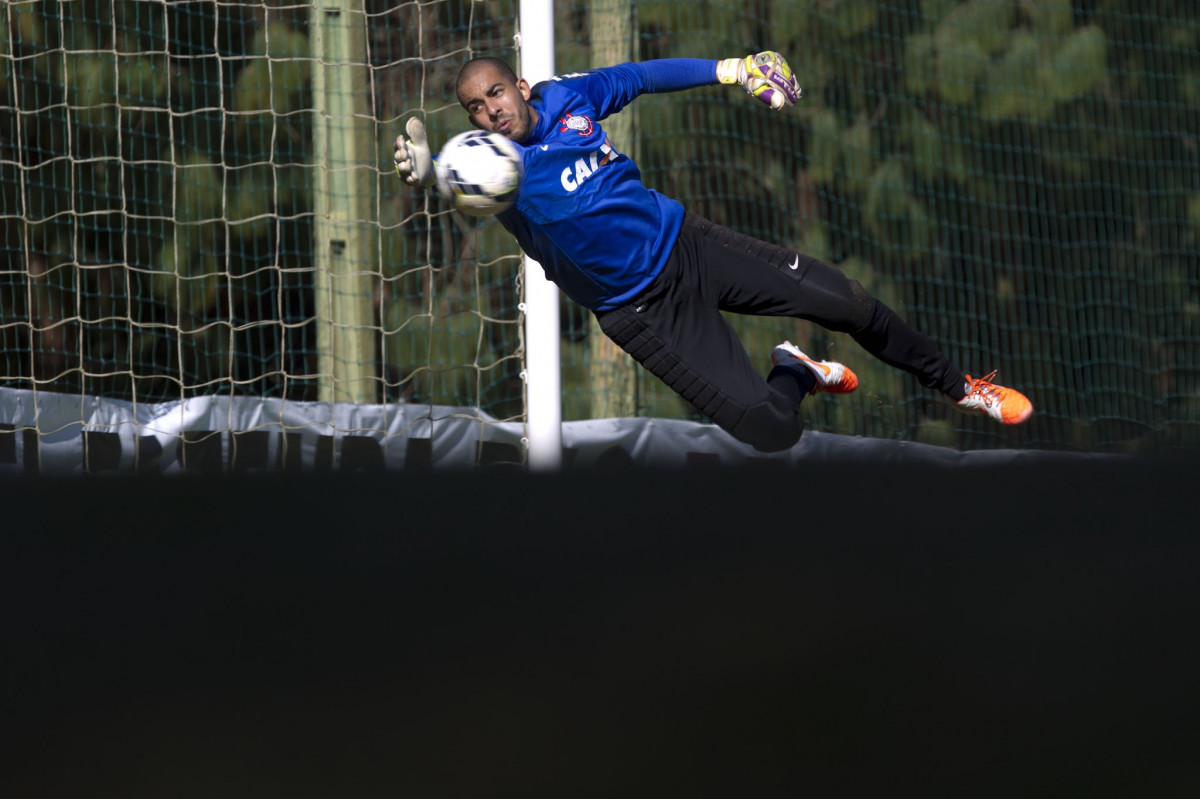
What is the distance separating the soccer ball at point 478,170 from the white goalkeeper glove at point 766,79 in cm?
78

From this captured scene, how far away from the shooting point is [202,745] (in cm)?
53

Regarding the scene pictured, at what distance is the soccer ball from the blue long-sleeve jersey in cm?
17

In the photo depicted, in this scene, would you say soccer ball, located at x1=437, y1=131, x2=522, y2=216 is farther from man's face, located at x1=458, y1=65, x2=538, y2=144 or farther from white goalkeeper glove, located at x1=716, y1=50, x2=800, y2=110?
white goalkeeper glove, located at x1=716, y1=50, x2=800, y2=110

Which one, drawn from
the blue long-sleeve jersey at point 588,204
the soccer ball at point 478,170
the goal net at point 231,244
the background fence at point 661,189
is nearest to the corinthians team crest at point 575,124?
the blue long-sleeve jersey at point 588,204

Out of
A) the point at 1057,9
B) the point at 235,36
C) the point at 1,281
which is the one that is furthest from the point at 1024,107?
the point at 1,281

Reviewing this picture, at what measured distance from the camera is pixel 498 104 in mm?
3586

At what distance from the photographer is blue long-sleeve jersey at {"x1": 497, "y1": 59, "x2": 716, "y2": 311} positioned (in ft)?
11.9

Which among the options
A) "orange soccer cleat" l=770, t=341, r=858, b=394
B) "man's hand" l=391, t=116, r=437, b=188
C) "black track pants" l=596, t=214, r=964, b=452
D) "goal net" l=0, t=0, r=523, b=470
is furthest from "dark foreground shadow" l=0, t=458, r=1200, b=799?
"goal net" l=0, t=0, r=523, b=470

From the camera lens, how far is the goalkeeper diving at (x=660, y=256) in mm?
3633

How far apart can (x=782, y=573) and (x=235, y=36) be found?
6.73 meters

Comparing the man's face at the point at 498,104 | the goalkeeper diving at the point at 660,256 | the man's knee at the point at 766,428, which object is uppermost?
the man's face at the point at 498,104

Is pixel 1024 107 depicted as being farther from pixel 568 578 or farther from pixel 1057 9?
pixel 568 578

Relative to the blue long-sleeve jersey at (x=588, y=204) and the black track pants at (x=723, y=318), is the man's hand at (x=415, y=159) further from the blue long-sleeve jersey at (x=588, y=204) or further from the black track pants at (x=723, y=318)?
the black track pants at (x=723, y=318)

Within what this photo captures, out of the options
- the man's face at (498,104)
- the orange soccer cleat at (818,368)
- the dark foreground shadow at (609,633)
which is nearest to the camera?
the dark foreground shadow at (609,633)
